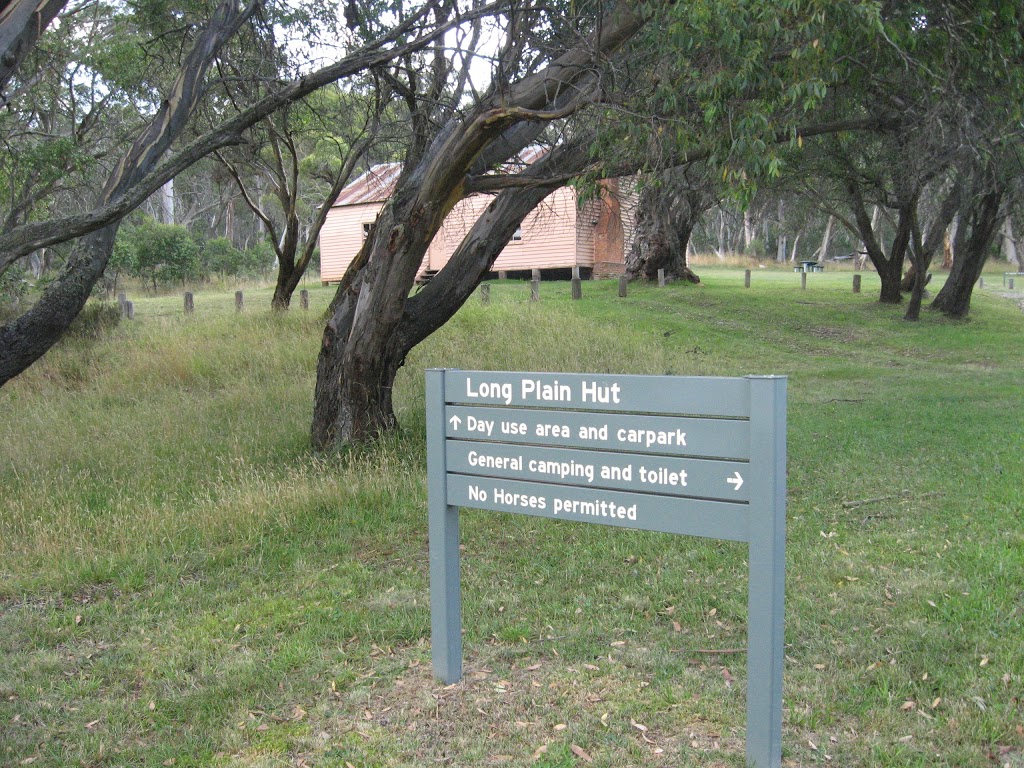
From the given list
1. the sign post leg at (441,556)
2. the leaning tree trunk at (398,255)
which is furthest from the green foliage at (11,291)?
the sign post leg at (441,556)

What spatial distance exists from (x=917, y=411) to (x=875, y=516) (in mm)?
5967

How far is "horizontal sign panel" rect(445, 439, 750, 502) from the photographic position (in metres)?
3.48

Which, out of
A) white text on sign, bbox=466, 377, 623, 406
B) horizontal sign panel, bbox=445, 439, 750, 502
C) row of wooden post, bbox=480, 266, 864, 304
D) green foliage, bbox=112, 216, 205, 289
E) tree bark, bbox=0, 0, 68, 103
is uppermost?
tree bark, bbox=0, 0, 68, 103

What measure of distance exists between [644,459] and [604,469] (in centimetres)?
19

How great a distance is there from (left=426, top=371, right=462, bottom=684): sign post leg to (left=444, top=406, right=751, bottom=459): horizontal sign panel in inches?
3.8

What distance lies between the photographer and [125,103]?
18.5 metres

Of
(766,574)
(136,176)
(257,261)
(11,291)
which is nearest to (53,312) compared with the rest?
(136,176)

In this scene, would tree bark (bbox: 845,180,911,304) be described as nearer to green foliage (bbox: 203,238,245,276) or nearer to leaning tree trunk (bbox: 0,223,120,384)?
leaning tree trunk (bbox: 0,223,120,384)

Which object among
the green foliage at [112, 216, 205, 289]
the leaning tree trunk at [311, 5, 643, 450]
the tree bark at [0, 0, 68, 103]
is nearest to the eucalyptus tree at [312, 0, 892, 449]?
the leaning tree trunk at [311, 5, 643, 450]

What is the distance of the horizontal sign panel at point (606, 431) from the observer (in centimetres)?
345

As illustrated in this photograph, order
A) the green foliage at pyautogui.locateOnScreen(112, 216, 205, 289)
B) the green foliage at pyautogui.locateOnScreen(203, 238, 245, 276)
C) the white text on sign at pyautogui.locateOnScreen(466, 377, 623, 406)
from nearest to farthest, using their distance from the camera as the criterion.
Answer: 1. the white text on sign at pyautogui.locateOnScreen(466, 377, 623, 406)
2. the green foliage at pyautogui.locateOnScreen(112, 216, 205, 289)
3. the green foliage at pyautogui.locateOnScreen(203, 238, 245, 276)

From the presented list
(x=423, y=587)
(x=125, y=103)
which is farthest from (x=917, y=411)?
(x=125, y=103)

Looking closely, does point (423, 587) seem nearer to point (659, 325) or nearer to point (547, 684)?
point (547, 684)

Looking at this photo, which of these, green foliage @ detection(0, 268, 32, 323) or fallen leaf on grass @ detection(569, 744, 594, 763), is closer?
fallen leaf on grass @ detection(569, 744, 594, 763)
